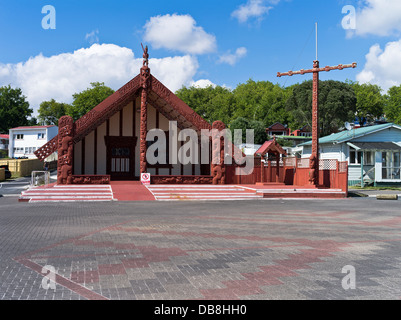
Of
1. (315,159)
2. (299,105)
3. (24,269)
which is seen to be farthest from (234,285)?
(299,105)

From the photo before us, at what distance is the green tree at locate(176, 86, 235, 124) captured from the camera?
78.2 meters

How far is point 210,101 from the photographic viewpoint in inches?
3275

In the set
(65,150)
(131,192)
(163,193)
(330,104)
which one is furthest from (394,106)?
(65,150)

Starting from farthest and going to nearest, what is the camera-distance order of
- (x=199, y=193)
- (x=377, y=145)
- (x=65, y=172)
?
(x=377, y=145), (x=65, y=172), (x=199, y=193)

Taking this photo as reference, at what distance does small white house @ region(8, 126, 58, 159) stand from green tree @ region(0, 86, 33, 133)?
23.0 m

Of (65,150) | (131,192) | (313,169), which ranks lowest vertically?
(131,192)

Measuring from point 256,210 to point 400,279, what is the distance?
9.52 metres

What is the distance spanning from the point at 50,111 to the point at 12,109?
8192 millimetres

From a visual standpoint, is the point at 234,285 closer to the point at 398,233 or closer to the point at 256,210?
the point at 398,233

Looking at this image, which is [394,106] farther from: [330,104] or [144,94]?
[144,94]

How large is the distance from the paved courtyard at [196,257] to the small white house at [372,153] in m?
19.2

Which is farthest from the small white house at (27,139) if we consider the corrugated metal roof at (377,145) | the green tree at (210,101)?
the corrugated metal roof at (377,145)

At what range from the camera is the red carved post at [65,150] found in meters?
21.3
